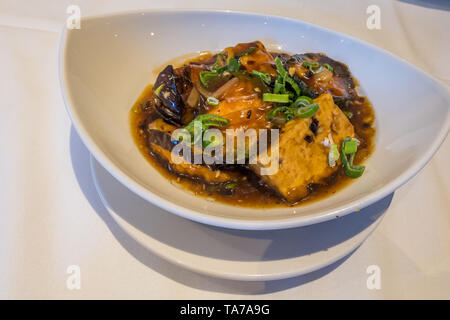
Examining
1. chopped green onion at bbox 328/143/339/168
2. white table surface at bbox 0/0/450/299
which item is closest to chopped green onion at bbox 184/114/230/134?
chopped green onion at bbox 328/143/339/168

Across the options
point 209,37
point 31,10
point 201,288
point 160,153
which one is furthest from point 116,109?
point 31,10

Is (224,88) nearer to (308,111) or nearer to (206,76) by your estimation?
(206,76)

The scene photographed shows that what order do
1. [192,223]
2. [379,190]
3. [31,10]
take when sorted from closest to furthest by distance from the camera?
1. [379,190]
2. [192,223]
3. [31,10]

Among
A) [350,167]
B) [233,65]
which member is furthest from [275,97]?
[350,167]

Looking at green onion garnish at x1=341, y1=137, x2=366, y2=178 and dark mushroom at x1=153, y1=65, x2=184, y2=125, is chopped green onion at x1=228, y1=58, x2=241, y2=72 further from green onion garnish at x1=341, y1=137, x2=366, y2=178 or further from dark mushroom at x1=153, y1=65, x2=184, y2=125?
green onion garnish at x1=341, y1=137, x2=366, y2=178

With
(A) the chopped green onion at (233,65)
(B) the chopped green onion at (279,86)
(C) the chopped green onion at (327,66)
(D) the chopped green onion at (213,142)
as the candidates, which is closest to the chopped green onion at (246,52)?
(A) the chopped green onion at (233,65)
